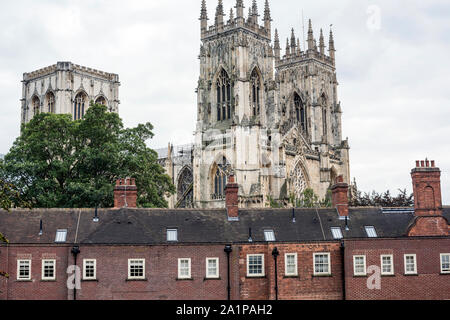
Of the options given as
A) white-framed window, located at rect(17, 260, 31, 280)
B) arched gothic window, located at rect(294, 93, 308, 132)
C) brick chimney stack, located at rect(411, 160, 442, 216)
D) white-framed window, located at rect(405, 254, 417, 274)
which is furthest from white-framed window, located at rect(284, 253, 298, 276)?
arched gothic window, located at rect(294, 93, 308, 132)

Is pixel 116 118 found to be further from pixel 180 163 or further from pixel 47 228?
pixel 180 163

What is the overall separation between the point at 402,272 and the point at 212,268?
376 inches

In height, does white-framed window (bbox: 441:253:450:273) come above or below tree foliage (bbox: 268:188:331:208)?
below

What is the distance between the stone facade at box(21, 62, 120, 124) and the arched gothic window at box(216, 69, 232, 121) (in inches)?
802

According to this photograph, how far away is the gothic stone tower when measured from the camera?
2972 inches

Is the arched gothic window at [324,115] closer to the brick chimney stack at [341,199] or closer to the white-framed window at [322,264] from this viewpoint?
the brick chimney stack at [341,199]

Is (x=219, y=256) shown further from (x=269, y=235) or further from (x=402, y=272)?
(x=402, y=272)

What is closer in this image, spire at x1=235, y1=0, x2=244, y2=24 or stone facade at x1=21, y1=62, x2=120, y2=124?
spire at x1=235, y1=0, x2=244, y2=24

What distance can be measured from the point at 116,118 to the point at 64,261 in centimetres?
2404

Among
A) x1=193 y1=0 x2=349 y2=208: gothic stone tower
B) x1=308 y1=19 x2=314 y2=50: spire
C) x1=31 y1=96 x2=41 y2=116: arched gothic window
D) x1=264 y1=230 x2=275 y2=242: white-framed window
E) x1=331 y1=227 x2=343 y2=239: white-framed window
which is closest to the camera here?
x1=264 y1=230 x2=275 y2=242: white-framed window

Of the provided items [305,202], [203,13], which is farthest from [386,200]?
[203,13]

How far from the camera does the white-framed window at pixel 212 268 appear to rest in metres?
33.1

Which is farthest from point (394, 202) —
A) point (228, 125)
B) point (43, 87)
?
point (43, 87)

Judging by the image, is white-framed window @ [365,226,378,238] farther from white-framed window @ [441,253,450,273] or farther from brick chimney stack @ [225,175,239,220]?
brick chimney stack @ [225,175,239,220]
